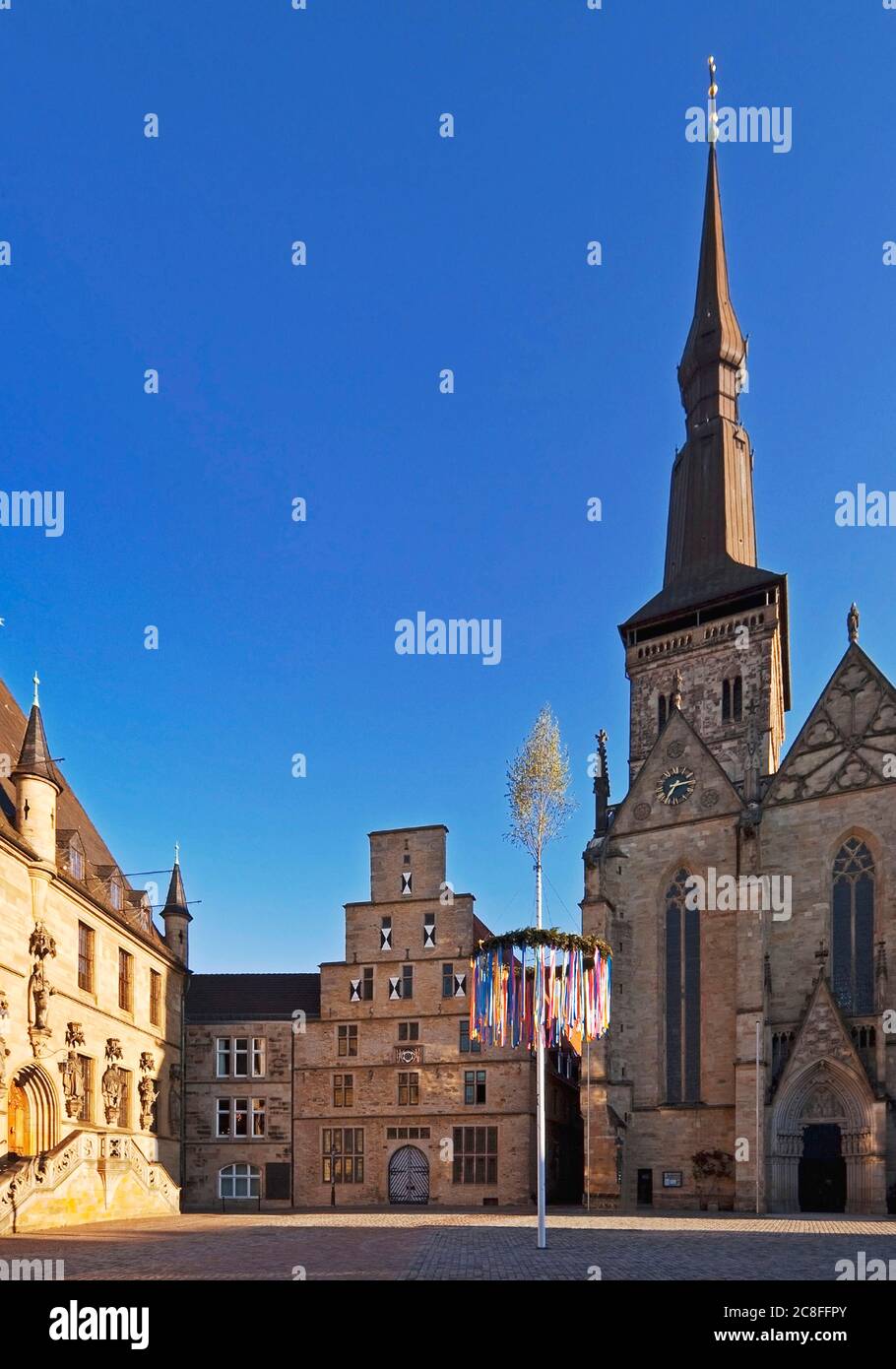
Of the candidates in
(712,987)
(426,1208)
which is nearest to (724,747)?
(712,987)

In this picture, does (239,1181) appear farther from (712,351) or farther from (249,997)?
(712,351)

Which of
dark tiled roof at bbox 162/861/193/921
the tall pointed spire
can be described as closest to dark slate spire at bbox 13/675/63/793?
dark tiled roof at bbox 162/861/193/921

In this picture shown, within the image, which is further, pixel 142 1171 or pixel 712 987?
pixel 712 987

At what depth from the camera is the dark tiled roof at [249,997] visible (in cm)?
4631

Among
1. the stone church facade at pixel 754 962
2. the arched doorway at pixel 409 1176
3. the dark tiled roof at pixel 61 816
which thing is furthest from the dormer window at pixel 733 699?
the dark tiled roof at pixel 61 816

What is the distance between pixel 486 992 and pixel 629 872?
20316 mm

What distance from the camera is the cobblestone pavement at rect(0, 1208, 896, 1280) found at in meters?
16.5

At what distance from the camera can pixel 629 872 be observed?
43.4m

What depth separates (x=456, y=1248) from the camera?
21.0m

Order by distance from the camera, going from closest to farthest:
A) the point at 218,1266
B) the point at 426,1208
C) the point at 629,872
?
the point at 218,1266
the point at 426,1208
the point at 629,872

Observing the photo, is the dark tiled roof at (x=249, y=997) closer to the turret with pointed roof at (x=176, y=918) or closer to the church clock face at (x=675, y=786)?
the turret with pointed roof at (x=176, y=918)

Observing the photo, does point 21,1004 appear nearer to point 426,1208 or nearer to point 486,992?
point 486,992

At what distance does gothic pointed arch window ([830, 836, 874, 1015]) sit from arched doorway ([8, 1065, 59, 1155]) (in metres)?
22.7
